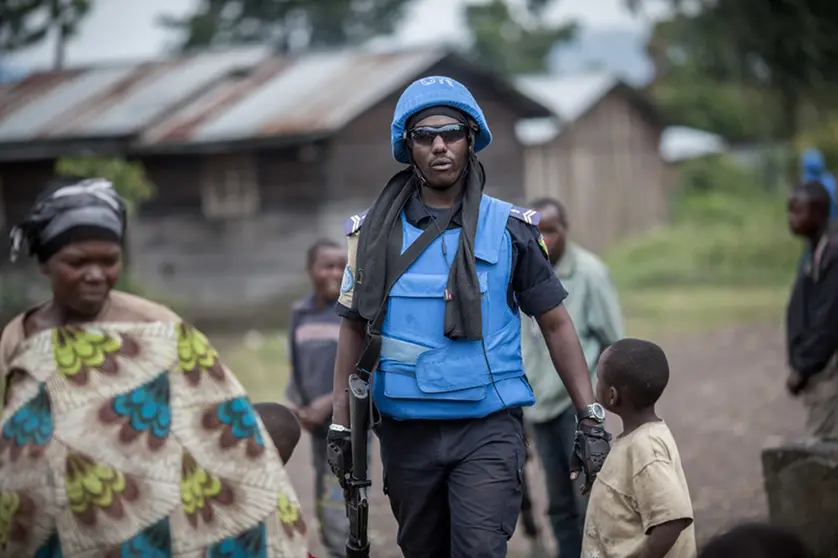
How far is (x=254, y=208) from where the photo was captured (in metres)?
21.0

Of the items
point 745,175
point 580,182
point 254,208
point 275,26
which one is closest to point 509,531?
point 254,208

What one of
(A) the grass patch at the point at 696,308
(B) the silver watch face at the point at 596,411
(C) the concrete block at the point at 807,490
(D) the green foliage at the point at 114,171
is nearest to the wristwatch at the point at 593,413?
(B) the silver watch face at the point at 596,411

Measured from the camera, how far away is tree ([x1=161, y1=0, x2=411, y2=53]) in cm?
3853

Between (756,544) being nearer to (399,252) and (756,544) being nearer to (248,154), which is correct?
(399,252)

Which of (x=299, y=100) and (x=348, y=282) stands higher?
(x=299, y=100)

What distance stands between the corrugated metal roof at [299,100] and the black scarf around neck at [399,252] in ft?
47.6

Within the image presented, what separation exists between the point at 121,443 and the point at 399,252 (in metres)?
1.31

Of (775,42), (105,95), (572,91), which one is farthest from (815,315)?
(572,91)

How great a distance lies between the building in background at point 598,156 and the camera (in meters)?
27.2

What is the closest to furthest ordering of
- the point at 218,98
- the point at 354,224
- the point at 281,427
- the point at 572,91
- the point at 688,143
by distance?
the point at 354,224, the point at 281,427, the point at 218,98, the point at 572,91, the point at 688,143

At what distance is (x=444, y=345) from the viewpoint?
14.4 ft

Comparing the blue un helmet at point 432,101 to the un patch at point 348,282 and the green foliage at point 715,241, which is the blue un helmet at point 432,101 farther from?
the green foliage at point 715,241

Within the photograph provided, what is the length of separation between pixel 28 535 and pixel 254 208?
17603mm

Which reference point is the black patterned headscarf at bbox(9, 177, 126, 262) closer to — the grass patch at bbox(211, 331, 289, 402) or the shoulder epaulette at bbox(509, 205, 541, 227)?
the shoulder epaulette at bbox(509, 205, 541, 227)
